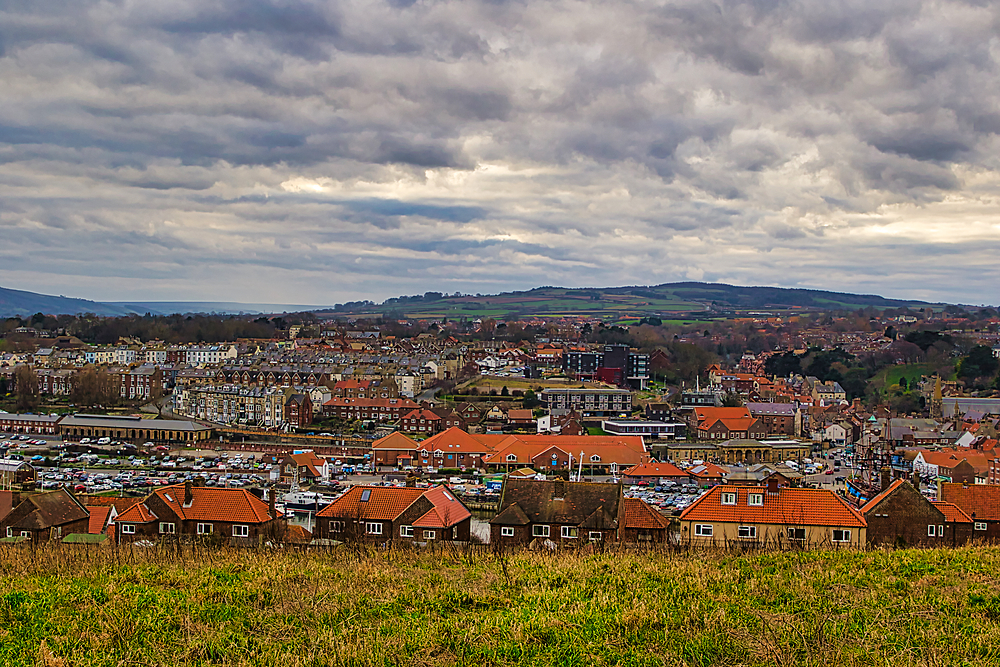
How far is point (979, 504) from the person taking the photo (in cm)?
1500

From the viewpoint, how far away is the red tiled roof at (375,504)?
14.5 meters

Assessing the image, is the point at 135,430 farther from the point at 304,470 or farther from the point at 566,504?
the point at 566,504

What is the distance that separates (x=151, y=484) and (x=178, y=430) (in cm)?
1500

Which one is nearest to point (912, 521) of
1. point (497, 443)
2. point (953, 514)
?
point (953, 514)

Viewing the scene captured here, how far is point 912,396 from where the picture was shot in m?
58.6

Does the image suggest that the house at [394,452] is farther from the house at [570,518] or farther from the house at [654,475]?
the house at [570,518]

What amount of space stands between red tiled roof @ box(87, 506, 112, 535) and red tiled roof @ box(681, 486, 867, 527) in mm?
9220

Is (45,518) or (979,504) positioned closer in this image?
(45,518)

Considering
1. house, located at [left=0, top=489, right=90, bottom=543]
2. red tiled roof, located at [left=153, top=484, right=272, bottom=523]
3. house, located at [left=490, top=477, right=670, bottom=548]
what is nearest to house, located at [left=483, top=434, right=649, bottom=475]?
house, located at [left=490, top=477, right=670, bottom=548]

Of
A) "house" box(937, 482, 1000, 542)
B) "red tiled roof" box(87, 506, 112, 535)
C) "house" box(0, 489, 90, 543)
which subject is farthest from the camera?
"red tiled roof" box(87, 506, 112, 535)

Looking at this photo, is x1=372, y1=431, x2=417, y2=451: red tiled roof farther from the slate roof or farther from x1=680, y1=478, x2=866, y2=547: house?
x1=680, y1=478, x2=866, y2=547: house

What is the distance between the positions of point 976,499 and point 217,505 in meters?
12.3

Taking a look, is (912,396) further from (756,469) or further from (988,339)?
(988,339)

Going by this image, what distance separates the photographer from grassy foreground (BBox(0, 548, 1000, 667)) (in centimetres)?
570
